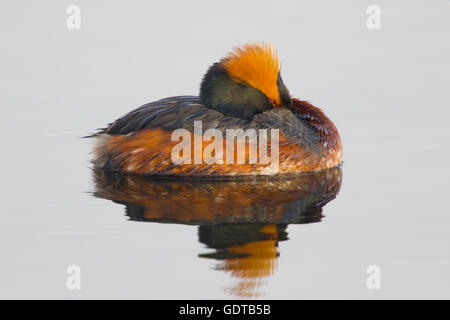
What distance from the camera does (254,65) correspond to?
1212 centimetres

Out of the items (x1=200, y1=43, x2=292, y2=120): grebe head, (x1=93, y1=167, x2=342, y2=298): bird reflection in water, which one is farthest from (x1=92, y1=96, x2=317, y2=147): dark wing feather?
(x1=93, y1=167, x2=342, y2=298): bird reflection in water

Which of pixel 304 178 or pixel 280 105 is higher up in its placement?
pixel 280 105

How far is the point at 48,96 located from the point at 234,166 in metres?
4.32

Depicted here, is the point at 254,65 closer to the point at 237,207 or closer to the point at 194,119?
the point at 194,119

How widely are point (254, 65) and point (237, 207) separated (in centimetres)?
237

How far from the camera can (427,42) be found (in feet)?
55.6

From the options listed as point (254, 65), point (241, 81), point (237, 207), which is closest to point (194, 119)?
point (241, 81)

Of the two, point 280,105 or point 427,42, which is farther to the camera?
point 427,42

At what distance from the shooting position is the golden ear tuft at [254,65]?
39.6 feet

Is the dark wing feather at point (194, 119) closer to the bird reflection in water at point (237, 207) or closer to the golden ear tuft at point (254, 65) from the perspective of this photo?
the golden ear tuft at point (254, 65)

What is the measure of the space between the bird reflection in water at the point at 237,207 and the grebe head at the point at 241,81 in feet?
3.21

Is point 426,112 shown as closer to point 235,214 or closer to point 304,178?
point 304,178

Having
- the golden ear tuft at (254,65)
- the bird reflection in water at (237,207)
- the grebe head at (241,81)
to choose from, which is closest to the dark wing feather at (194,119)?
the grebe head at (241,81)

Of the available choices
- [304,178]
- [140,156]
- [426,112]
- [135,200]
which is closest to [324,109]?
[426,112]
